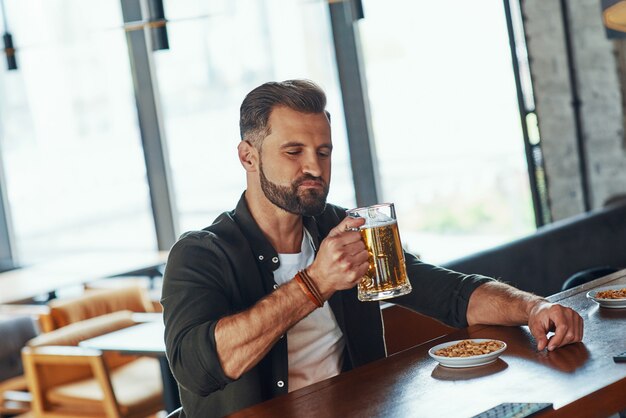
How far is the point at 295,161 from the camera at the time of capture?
86.7 inches

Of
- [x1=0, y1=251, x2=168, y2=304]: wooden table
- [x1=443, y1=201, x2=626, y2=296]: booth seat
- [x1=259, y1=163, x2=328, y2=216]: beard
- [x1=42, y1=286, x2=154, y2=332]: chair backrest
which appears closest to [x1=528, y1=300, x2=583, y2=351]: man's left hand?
[x1=259, y1=163, x2=328, y2=216]: beard

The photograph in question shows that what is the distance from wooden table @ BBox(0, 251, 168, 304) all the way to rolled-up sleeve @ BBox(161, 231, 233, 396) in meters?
3.26

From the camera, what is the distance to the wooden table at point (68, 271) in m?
5.37

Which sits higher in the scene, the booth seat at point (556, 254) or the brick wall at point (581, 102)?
the brick wall at point (581, 102)

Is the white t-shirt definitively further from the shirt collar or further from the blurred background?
the blurred background

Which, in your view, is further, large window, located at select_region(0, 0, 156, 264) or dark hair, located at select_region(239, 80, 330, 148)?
large window, located at select_region(0, 0, 156, 264)

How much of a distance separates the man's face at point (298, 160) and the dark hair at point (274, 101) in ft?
0.05

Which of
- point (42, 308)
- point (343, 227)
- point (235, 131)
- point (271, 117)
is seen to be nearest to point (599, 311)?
point (343, 227)

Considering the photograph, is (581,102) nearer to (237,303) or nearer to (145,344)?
(145,344)

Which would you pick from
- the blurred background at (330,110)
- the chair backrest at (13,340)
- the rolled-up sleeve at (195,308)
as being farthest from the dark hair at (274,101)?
the blurred background at (330,110)

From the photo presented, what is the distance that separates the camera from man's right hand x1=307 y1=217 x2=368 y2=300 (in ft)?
6.13

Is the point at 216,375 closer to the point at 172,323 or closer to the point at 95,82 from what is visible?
the point at 172,323

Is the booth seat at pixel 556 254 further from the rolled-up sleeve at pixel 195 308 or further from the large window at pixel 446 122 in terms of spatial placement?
the rolled-up sleeve at pixel 195 308

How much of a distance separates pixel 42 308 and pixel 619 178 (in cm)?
340
